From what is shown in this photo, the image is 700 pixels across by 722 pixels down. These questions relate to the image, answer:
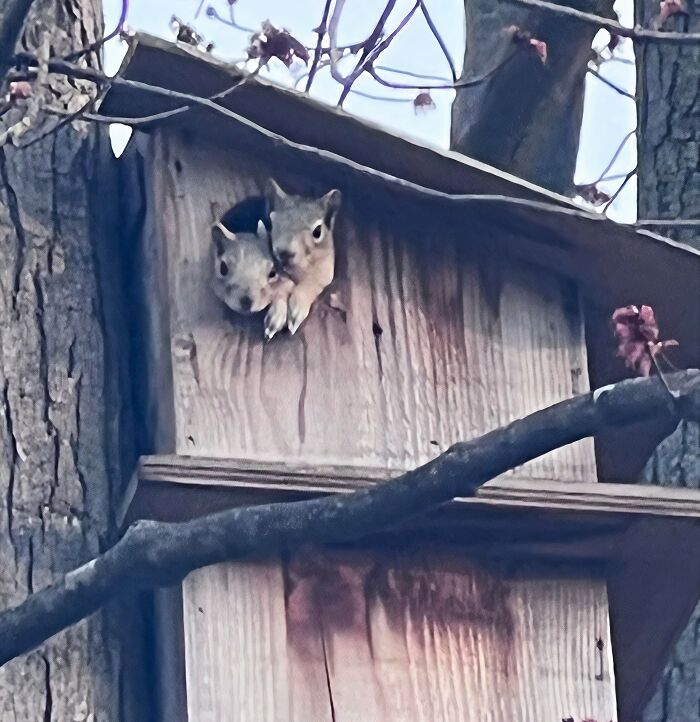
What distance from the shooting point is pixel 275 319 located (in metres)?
2.41

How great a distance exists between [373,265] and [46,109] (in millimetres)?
621

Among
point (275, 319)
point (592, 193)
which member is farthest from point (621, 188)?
point (275, 319)

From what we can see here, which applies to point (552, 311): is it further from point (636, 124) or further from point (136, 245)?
point (636, 124)

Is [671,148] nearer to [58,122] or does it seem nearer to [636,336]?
[58,122]

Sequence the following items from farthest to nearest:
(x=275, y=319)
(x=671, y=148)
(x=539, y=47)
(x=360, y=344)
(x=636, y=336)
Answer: (x=671, y=148) → (x=539, y=47) → (x=360, y=344) → (x=275, y=319) → (x=636, y=336)

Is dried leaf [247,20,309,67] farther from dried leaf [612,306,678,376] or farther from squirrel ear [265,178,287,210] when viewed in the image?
dried leaf [612,306,678,376]

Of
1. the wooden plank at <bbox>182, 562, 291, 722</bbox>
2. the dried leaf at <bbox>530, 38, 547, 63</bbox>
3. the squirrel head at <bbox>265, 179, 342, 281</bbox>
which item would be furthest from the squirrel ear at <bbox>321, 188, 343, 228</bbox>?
the wooden plank at <bbox>182, 562, 291, 722</bbox>

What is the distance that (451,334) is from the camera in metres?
2.59

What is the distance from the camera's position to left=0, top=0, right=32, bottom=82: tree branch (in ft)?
6.79

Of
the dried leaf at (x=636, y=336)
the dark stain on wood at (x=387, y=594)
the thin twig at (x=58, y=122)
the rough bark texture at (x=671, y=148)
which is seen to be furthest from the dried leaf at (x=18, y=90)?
the rough bark texture at (x=671, y=148)

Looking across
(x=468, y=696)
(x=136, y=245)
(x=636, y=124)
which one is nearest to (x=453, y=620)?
(x=468, y=696)

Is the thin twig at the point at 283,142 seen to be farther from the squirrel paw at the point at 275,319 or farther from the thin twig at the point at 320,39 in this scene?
the squirrel paw at the point at 275,319

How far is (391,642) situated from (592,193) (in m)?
1.53

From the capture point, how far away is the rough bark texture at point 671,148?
334 cm
